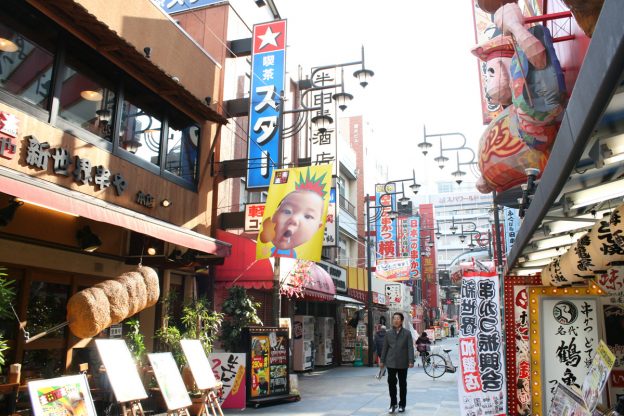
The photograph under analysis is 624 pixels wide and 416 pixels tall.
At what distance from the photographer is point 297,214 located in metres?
12.0

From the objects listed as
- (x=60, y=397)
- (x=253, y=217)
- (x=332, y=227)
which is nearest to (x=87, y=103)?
(x=253, y=217)

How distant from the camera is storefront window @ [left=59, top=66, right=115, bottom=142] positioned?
9.45 m

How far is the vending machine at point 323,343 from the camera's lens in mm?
23719

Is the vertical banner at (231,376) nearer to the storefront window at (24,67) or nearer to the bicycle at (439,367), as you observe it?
the storefront window at (24,67)

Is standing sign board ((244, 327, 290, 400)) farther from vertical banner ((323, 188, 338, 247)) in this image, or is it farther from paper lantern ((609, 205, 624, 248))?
paper lantern ((609, 205, 624, 248))

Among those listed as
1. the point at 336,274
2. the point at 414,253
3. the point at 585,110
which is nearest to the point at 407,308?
the point at 414,253

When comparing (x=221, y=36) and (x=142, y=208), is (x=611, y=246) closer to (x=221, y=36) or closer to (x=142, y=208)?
(x=142, y=208)

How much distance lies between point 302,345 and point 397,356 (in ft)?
33.8

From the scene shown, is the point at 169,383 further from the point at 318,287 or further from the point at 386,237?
the point at 386,237

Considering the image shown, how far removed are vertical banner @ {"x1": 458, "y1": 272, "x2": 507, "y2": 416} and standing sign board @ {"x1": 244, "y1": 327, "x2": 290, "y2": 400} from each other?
512 cm

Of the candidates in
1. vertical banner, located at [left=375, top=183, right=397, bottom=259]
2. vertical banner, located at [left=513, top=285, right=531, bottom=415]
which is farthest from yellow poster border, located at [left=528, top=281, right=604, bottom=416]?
vertical banner, located at [left=375, top=183, right=397, bottom=259]

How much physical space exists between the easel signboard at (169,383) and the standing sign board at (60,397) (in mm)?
1640

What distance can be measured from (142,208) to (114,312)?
3.55 m

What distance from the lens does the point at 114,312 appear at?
7961 mm
